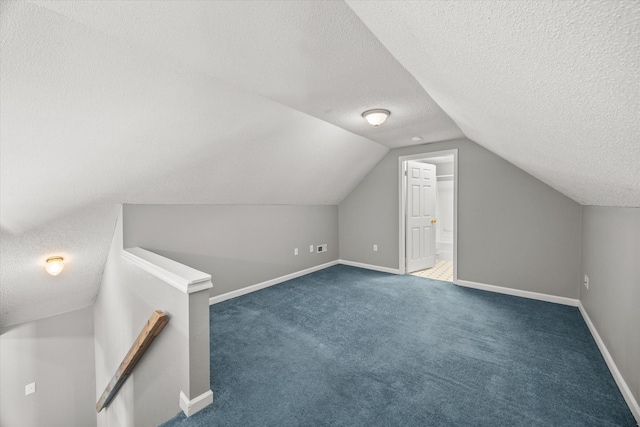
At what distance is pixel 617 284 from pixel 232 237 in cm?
358

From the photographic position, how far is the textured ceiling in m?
0.53

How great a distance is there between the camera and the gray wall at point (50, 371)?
3127 mm

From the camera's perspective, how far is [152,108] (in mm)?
1938

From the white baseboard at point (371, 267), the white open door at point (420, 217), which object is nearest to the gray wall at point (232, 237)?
the white baseboard at point (371, 267)

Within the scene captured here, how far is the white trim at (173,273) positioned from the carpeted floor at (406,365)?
2.48ft

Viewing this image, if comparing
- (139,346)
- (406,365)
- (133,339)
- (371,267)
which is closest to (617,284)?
(406,365)

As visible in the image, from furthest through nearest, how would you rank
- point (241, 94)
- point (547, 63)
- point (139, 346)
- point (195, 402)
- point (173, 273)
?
point (241, 94) → point (139, 346) → point (173, 273) → point (195, 402) → point (547, 63)

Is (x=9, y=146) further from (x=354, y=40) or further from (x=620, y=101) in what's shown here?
(x=620, y=101)

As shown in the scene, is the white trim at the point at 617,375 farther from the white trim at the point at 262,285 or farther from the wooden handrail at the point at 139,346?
the white trim at the point at 262,285

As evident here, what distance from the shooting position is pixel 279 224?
4.18 m

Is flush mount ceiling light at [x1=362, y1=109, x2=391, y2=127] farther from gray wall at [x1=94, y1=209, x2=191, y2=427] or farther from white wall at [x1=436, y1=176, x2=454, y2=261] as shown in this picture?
white wall at [x1=436, y1=176, x2=454, y2=261]

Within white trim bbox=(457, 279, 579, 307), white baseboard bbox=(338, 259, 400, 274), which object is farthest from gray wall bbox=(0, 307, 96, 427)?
white trim bbox=(457, 279, 579, 307)

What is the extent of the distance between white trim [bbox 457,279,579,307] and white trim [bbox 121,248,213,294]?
350 centimetres

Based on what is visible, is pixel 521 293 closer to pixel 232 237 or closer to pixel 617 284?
pixel 617 284
